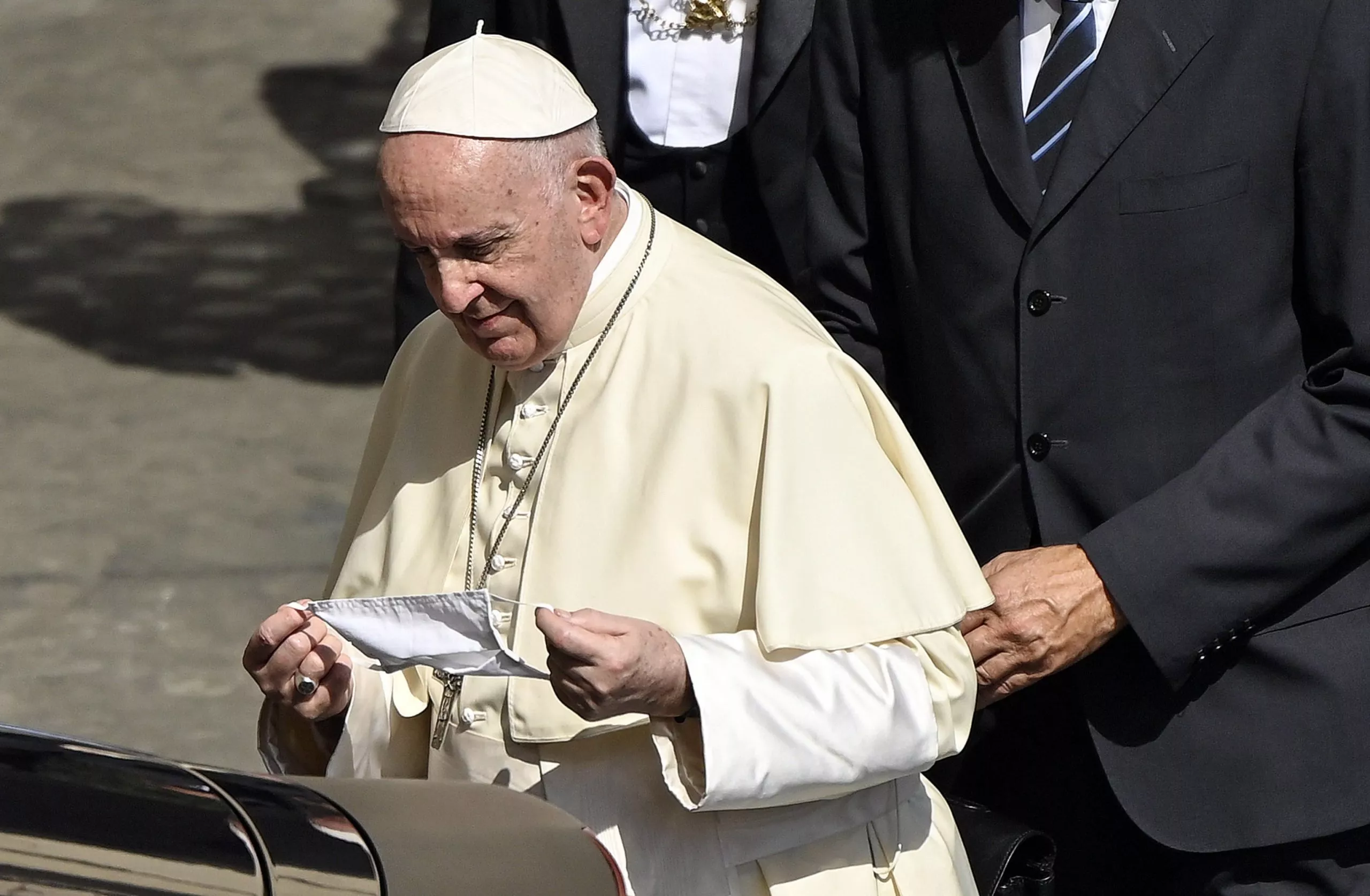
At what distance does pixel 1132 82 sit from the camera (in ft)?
8.23

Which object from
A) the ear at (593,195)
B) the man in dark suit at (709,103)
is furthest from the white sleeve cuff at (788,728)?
the man in dark suit at (709,103)

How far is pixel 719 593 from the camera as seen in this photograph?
89.5 inches

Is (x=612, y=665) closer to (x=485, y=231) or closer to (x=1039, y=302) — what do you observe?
(x=485, y=231)

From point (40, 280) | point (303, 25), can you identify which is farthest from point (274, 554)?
point (303, 25)

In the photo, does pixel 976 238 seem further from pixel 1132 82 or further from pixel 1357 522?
pixel 1357 522

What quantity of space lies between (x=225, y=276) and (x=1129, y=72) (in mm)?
5371

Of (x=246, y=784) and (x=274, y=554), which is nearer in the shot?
(x=246, y=784)

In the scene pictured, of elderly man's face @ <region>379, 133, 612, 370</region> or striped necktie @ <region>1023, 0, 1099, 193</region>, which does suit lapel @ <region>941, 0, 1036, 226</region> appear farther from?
elderly man's face @ <region>379, 133, 612, 370</region>

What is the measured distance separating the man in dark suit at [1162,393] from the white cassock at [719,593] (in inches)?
11.6

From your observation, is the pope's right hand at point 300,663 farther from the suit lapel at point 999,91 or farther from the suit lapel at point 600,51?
the suit lapel at point 600,51

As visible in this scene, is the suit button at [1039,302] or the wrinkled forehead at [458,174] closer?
the wrinkled forehead at [458,174]

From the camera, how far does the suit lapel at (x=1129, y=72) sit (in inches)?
98.3

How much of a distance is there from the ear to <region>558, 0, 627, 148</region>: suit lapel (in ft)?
3.19

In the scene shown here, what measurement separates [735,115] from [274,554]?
2.70 metres
